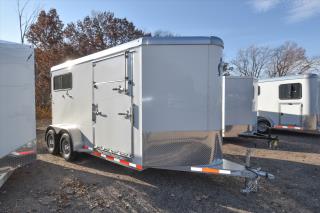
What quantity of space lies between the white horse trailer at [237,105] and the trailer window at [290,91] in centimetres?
257

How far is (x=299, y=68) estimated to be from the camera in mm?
31438

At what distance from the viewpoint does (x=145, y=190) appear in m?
4.25

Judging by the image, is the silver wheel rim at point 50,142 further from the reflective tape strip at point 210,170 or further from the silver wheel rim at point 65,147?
the reflective tape strip at point 210,170

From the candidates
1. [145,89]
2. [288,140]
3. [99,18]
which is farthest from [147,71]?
[99,18]

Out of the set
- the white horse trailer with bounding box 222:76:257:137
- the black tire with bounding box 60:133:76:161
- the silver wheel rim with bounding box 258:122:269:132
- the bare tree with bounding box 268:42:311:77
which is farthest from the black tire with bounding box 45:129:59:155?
the bare tree with bounding box 268:42:311:77

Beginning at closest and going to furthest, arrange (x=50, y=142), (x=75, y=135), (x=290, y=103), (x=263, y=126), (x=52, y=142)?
(x=75, y=135) → (x=52, y=142) → (x=50, y=142) → (x=290, y=103) → (x=263, y=126)

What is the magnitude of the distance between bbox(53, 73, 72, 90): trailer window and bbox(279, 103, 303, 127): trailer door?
8.59 meters

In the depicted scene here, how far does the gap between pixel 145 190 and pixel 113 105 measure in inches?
69.1

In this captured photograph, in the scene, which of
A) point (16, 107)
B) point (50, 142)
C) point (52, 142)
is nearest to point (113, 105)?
point (16, 107)

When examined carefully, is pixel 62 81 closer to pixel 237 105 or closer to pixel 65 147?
pixel 65 147

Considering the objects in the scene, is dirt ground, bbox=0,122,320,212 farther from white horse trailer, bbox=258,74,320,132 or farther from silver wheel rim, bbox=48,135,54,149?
→ white horse trailer, bbox=258,74,320,132

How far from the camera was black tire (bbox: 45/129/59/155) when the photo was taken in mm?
6523

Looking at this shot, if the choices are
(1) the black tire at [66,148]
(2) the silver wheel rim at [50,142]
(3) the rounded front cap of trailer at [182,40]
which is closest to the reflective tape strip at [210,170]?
(3) the rounded front cap of trailer at [182,40]

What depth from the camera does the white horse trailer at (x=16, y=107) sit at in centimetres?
366
